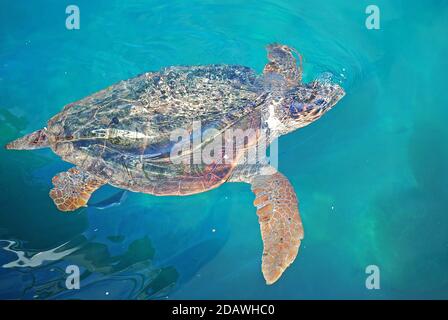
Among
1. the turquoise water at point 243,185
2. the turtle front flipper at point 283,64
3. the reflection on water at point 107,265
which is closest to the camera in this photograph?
the reflection on water at point 107,265

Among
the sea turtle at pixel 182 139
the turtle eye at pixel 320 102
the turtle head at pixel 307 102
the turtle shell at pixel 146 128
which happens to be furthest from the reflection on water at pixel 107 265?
the turtle eye at pixel 320 102

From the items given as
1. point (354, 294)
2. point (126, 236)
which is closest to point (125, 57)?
point (126, 236)

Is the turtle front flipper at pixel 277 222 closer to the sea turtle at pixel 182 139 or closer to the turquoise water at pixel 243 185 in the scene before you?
the sea turtle at pixel 182 139

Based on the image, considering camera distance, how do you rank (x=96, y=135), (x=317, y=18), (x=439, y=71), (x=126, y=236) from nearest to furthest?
1. (x=96, y=135)
2. (x=126, y=236)
3. (x=439, y=71)
4. (x=317, y=18)

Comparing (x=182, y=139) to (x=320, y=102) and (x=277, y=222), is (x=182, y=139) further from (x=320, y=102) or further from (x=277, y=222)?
(x=320, y=102)

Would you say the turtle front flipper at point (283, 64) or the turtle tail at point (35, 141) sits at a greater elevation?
the turtle front flipper at point (283, 64)

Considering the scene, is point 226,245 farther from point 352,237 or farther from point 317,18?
point 317,18

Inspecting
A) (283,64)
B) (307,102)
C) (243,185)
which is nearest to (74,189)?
(243,185)

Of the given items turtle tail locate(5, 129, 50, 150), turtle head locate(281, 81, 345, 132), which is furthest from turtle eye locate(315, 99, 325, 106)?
turtle tail locate(5, 129, 50, 150)
